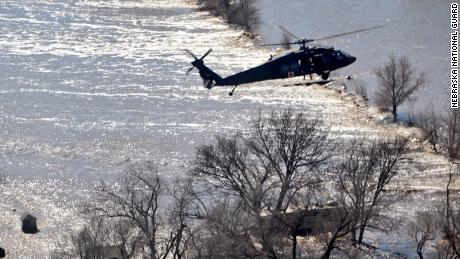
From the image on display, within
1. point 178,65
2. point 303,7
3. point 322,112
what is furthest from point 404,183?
point 303,7

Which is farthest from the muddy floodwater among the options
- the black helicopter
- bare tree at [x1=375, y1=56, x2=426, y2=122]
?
the black helicopter

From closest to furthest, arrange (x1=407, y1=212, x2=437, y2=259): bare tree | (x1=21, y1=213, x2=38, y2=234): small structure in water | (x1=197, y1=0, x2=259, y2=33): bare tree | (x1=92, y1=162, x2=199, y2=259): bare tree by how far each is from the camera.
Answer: (x1=92, y1=162, x2=199, y2=259): bare tree < (x1=407, y1=212, x2=437, y2=259): bare tree < (x1=21, y1=213, x2=38, y2=234): small structure in water < (x1=197, y1=0, x2=259, y2=33): bare tree

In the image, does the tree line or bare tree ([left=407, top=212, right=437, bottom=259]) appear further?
bare tree ([left=407, top=212, right=437, bottom=259])

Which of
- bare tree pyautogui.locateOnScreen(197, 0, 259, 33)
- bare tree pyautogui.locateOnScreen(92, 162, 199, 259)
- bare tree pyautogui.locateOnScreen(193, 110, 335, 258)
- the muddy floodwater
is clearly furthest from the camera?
bare tree pyautogui.locateOnScreen(197, 0, 259, 33)

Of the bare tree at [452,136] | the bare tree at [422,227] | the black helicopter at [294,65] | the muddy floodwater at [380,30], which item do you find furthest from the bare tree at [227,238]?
the muddy floodwater at [380,30]

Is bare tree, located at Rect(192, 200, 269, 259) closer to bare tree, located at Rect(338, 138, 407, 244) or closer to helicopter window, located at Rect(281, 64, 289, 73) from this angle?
bare tree, located at Rect(338, 138, 407, 244)

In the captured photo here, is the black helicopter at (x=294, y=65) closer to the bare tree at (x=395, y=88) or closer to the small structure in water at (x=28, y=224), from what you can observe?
the small structure in water at (x=28, y=224)

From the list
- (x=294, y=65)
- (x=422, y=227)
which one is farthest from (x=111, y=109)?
(x=422, y=227)

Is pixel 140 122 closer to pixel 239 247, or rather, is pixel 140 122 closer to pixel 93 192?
pixel 93 192

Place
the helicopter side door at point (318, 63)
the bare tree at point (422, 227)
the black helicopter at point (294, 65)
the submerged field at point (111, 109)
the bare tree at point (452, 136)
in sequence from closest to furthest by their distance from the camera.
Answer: the black helicopter at point (294, 65) → the helicopter side door at point (318, 63) → the bare tree at point (422, 227) → the submerged field at point (111, 109) → the bare tree at point (452, 136)
